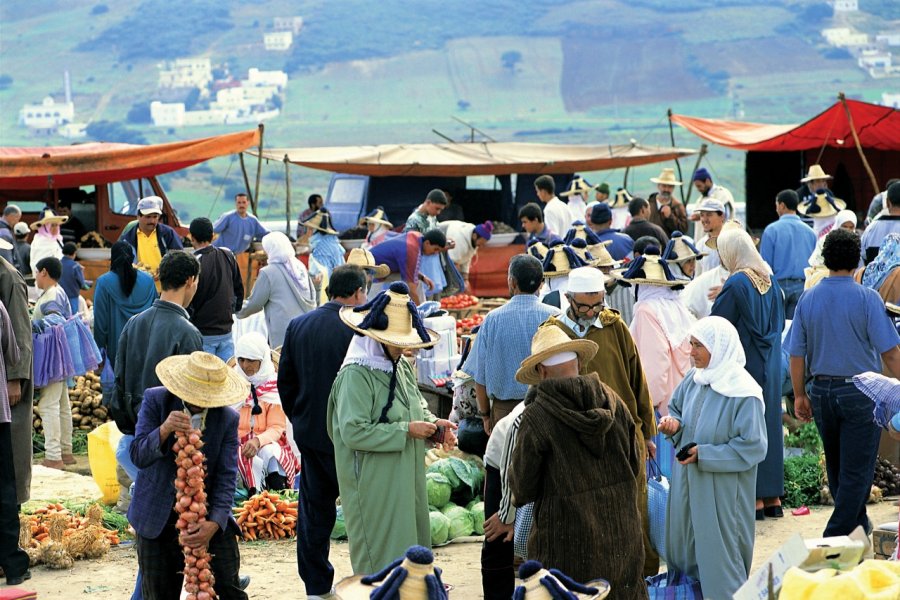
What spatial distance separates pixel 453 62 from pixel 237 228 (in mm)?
120116

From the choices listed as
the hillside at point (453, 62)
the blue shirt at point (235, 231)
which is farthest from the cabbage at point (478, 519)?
the hillside at point (453, 62)

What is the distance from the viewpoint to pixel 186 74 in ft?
426

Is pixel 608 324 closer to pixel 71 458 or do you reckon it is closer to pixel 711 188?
pixel 71 458

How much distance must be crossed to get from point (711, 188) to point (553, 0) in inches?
5550

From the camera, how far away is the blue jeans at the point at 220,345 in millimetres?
9906

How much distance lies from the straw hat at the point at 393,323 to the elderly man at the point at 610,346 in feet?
2.57

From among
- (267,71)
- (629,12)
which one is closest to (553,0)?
(629,12)

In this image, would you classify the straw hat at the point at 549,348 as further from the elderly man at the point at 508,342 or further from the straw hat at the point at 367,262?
the straw hat at the point at 367,262

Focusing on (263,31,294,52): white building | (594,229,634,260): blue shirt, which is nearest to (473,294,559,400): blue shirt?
(594,229,634,260): blue shirt

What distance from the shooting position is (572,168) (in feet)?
68.5

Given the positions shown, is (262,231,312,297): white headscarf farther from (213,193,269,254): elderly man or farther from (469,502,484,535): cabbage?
(213,193,269,254): elderly man

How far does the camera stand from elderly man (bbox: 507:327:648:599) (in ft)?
15.8

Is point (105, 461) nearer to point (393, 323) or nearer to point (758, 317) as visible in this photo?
point (393, 323)

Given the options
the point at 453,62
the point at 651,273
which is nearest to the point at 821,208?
the point at 651,273
